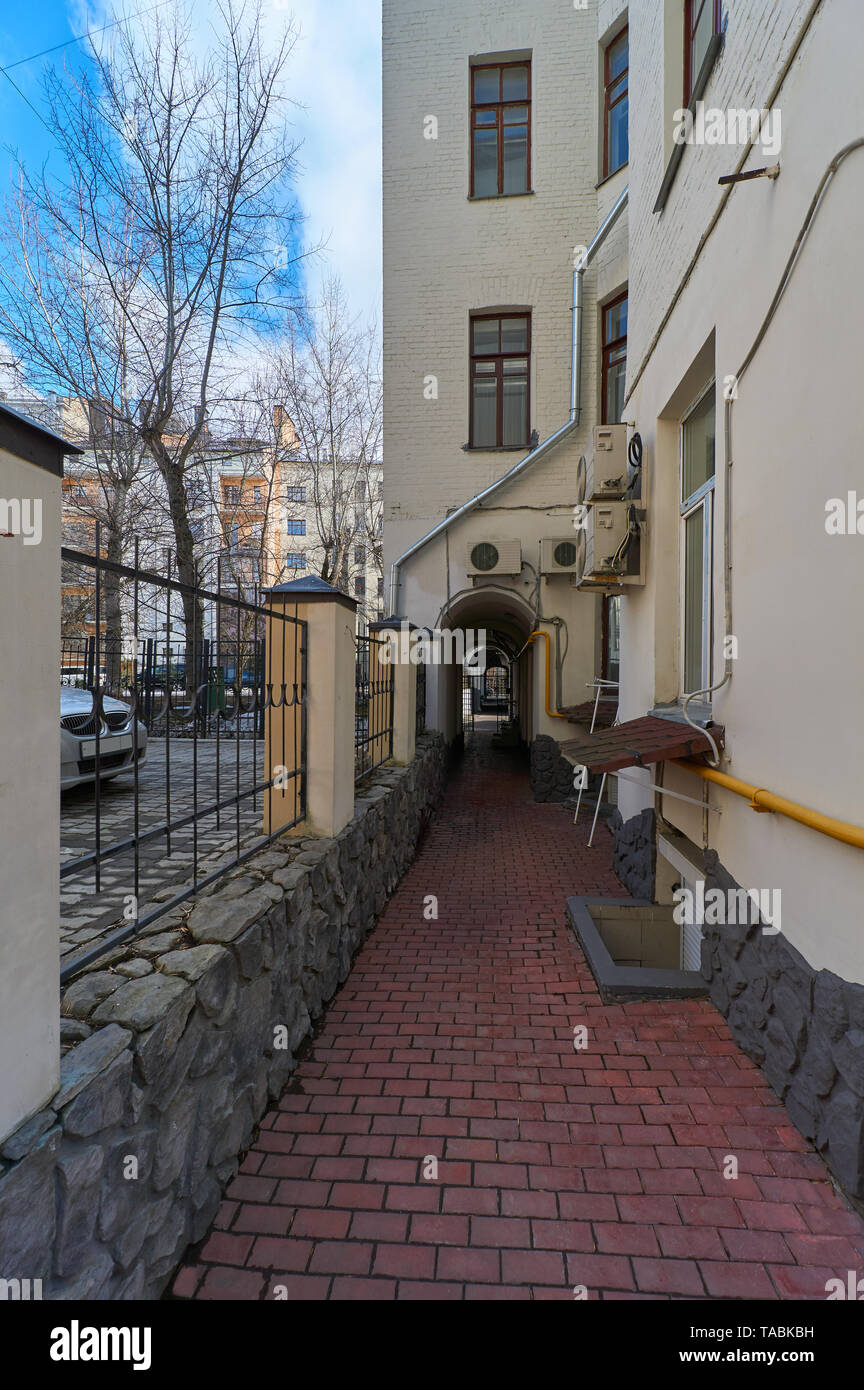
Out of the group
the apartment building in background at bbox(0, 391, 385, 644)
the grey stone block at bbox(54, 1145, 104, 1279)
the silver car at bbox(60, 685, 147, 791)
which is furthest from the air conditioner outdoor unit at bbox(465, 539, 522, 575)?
the grey stone block at bbox(54, 1145, 104, 1279)

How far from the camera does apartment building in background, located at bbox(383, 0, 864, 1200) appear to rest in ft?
7.11

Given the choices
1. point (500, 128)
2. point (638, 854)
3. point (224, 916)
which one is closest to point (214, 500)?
point (500, 128)

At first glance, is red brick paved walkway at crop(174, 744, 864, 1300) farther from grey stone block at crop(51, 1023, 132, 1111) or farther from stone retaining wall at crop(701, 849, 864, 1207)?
grey stone block at crop(51, 1023, 132, 1111)

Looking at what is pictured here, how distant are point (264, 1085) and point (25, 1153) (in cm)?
135

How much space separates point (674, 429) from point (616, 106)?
275 inches

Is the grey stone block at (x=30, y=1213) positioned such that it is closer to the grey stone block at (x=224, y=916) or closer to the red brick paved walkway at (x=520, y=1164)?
the red brick paved walkway at (x=520, y=1164)

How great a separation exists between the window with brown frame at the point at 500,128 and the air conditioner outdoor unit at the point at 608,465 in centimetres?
635

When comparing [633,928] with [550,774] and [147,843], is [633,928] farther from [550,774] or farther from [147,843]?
[550,774]

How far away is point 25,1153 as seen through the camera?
Result: 1243mm

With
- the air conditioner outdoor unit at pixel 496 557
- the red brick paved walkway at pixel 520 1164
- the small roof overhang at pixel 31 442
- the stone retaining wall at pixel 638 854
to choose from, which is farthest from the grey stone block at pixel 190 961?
the air conditioner outdoor unit at pixel 496 557

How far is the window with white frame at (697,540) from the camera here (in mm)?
3848
